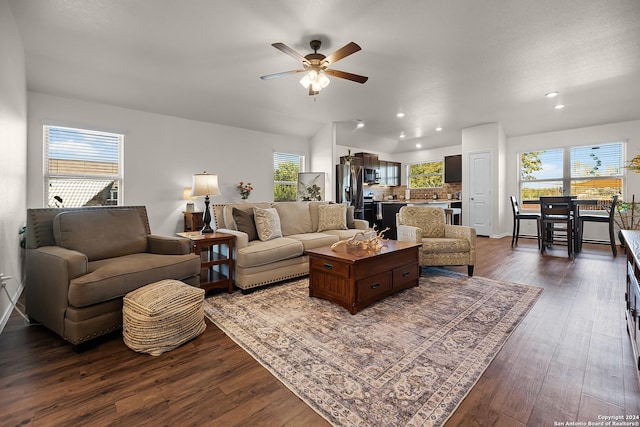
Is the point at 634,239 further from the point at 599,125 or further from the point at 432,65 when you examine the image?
the point at 599,125

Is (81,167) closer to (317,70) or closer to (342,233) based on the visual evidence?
(317,70)

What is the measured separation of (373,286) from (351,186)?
4.61 meters

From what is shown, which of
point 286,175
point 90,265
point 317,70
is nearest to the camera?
point 90,265

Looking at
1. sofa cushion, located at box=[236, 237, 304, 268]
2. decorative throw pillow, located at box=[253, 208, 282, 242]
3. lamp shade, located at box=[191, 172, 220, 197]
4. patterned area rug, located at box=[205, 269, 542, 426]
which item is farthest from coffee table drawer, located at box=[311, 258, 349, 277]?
lamp shade, located at box=[191, 172, 220, 197]

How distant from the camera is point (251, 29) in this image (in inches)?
119

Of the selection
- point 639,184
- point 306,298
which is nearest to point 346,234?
point 306,298

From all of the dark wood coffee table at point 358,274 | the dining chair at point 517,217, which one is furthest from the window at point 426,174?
the dark wood coffee table at point 358,274

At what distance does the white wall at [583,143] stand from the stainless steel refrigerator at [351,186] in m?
3.56

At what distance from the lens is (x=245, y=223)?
353 cm

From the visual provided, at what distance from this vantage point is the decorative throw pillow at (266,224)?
3513mm

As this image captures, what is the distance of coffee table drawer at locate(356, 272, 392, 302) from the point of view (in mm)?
2588

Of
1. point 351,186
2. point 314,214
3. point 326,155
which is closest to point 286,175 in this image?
point 326,155

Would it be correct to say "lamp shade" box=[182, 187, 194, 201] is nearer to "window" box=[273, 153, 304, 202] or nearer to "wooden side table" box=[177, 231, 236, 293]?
"window" box=[273, 153, 304, 202]

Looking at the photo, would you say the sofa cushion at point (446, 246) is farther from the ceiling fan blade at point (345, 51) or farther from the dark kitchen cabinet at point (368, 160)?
the dark kitchen cabinet at point (368, 160)
